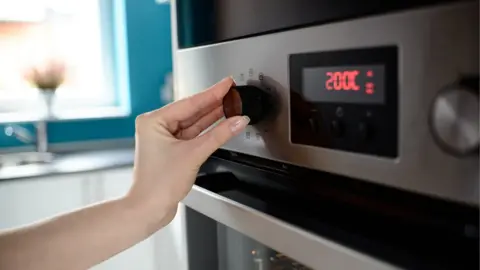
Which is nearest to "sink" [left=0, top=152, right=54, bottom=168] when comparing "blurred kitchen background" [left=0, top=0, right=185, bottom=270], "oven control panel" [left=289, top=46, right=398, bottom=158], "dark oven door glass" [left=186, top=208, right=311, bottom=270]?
"blurred kitchen background" [left=0, top=0, right=185, bottom=270]

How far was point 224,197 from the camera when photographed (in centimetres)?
58

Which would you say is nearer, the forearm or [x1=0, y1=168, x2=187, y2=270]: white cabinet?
the forearm

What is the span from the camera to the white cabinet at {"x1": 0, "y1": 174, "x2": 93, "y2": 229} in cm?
176

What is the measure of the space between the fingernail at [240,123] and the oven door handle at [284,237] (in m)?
0.07

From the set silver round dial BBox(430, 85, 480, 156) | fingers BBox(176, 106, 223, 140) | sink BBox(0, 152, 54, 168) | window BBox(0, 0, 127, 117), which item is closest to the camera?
silver round dial BBox(430, 85, 480, 156)

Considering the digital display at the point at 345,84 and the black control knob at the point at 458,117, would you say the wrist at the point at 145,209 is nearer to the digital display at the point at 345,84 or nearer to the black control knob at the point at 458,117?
the digital display at the point at 345,84

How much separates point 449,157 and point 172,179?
0.98 ft

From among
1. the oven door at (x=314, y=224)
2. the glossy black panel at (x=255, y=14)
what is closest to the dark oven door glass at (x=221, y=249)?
the oven door at (x=314, y=224)

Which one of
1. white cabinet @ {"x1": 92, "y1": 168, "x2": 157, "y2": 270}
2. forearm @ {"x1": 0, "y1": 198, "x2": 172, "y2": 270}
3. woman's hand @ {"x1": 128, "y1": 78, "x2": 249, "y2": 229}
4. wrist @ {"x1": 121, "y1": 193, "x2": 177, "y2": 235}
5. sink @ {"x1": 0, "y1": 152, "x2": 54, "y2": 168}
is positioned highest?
woman's hand @ {"x1": 128, "y1": 78, "x2": 249, "y2": 229}

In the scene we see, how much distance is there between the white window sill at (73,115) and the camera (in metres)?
2.21

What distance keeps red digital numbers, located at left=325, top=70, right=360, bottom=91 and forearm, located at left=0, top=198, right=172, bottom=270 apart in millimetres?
243

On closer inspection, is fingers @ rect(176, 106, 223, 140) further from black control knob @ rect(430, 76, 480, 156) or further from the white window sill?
the white window sill

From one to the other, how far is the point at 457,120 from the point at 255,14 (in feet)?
0.93

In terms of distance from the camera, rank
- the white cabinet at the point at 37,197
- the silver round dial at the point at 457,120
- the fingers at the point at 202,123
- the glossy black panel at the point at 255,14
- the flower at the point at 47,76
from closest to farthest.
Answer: the silver round dial at the point at 457,120 → the glossy black panel at the point at 255,14 → the fingers at the point at 202,123 → the white cabinet at the point at 37,197 → the flower at the point at 47,76
